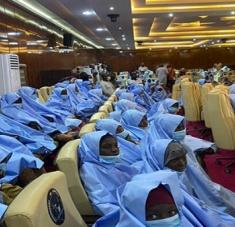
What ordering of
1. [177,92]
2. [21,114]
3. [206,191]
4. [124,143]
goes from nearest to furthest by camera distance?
[206,191] < [124,143] < [21,114] < [177,92]

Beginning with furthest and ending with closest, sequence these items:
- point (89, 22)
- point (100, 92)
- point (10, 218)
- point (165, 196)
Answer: point (89, 22), point (100, 92), point (165, 196), point (10, 218)

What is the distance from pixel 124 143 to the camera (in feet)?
9.55

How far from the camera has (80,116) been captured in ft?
18.9

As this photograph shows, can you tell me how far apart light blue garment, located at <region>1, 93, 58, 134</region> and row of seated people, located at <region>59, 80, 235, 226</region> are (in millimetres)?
865

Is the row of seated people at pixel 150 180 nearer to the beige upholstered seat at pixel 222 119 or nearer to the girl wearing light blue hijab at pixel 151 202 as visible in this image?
the girl wearing light blue hijab at pixel 151 202

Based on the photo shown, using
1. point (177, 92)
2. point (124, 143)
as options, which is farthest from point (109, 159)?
point (177, 92)

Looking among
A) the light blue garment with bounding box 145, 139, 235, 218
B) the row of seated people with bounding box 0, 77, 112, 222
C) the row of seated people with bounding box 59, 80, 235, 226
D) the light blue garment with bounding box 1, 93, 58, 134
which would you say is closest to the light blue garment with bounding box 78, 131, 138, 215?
the row of seated people with bounding box 59, 80, 235, 226

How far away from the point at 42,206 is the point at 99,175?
856 millimetres

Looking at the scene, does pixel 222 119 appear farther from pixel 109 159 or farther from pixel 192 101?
pixel 192 101

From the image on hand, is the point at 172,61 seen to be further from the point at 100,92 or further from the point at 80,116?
the point at 80,116

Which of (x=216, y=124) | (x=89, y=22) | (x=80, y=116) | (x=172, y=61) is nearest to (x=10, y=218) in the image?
(x=216, y=124)

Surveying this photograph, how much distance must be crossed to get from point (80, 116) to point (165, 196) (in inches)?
175

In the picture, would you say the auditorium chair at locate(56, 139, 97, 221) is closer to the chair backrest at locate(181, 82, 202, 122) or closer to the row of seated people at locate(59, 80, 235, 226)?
the row of seated people at locate(59, 80, 235, 226)

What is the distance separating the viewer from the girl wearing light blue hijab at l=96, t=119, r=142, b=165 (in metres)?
2.80
